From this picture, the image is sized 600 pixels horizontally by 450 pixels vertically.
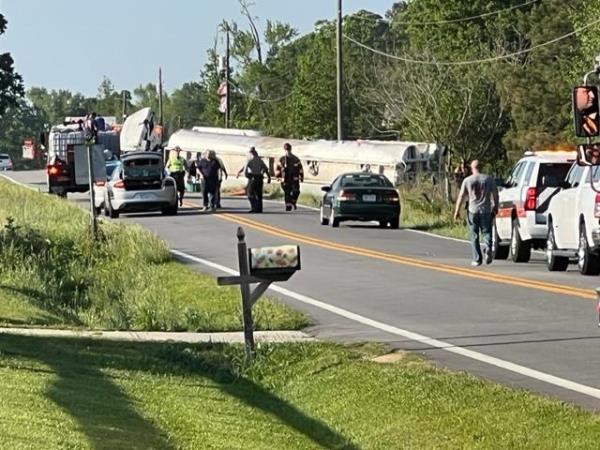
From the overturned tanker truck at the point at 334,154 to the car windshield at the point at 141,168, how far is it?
32.7 feet

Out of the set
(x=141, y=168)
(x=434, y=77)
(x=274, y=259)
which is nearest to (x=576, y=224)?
(x=274, y=259)

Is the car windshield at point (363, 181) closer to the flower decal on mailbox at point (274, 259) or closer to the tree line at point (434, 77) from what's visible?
the tree line at point (434, 77)

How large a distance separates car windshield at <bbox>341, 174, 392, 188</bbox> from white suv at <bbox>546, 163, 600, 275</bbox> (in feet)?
40.3

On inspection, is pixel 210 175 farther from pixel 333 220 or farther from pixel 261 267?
pixel 261 267

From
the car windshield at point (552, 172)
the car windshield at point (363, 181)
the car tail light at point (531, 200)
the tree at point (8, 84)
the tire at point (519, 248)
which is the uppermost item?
the tree at point (8, 84)

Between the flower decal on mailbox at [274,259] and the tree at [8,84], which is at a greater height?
the tree at [8,84]

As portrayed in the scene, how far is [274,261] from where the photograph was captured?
1348 cm

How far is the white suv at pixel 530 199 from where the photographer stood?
2445 centimetres

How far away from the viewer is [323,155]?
52781mm

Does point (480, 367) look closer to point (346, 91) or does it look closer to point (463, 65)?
point (463, 65)

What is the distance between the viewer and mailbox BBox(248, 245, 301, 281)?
13.5 meters

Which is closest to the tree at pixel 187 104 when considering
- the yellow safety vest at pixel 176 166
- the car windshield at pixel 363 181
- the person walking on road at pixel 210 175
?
the yellow safety vest at pixel 176 166

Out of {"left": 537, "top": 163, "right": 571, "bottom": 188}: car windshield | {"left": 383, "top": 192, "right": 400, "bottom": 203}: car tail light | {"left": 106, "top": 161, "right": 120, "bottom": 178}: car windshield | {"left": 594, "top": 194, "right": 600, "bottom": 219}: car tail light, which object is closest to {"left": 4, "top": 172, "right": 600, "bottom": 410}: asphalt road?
{"left": 594, "top": 194, "right": 600, "bottom": 219}: car tail light

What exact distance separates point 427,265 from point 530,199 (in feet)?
7.87
